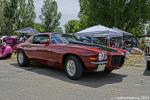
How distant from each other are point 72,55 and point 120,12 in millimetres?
31615

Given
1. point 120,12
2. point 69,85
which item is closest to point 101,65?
point 69,85

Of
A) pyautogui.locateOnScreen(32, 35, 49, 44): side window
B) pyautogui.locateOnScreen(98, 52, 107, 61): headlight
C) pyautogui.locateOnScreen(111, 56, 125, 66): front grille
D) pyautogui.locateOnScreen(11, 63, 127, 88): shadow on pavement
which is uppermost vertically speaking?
pyautogui.locateOnScreen(32, 35, 49, 44): side window

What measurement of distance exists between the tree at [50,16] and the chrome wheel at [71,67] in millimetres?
48234

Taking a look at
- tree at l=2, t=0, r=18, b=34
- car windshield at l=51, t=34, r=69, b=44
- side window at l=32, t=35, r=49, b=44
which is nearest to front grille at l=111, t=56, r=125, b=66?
car windshield at l=51, t=34, r=69, b=44

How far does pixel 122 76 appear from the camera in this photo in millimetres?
10328

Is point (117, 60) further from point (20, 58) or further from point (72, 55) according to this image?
point (20, 58)

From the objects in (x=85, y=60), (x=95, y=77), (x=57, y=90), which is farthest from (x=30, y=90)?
(x=95, y=77)

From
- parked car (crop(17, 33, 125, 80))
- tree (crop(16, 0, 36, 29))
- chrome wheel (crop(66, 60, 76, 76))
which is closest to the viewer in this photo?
parked car (crop(17, 33, 125, 80))

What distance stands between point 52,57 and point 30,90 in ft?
8.35

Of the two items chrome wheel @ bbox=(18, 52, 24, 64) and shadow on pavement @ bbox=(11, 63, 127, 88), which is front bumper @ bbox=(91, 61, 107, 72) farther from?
chrome wheel @ bbox=(18, 52, 24, 64)

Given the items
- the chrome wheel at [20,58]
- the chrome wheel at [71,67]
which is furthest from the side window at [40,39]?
the chrome wheel at [71,67]

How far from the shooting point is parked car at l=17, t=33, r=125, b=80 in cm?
901

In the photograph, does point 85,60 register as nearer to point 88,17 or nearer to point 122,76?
point 122,76

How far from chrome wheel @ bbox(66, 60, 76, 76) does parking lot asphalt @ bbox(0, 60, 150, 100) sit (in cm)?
23
